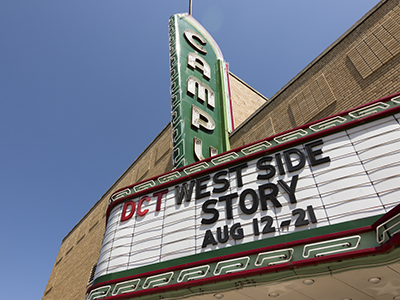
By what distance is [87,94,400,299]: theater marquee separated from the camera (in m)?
5.39

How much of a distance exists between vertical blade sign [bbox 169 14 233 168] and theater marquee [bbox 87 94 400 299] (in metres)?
3.56

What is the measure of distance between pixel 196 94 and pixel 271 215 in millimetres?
8603

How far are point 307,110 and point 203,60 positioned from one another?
6001 mm

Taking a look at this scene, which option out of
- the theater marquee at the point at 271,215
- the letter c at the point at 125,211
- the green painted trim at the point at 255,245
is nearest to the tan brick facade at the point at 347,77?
the theater marquee at the point at 271,215

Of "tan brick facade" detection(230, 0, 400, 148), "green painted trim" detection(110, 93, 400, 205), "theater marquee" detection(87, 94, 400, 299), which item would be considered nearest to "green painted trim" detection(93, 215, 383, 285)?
"theater marquee" detection(87, 94, 400, 299)

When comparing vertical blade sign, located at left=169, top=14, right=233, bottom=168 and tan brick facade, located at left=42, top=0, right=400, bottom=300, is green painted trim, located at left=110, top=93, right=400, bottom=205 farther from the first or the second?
tan brick facade, located at left=42, top=0, right=400, bottom=300

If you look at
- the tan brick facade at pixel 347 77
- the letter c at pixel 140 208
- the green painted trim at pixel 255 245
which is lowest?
the green painted trim at pixel 255 245

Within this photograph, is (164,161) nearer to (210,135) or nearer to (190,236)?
(210,135)

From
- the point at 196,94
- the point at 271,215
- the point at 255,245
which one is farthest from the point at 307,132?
the point at 196,94

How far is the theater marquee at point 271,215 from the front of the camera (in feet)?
17.7

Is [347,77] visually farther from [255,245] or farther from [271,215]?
[255,245]

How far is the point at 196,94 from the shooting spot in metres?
13.9

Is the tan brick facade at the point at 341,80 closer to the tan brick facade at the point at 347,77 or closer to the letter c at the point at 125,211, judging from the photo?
the tan brick facade at the point at 347,77

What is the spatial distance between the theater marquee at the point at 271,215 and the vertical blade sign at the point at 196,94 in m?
3.56
